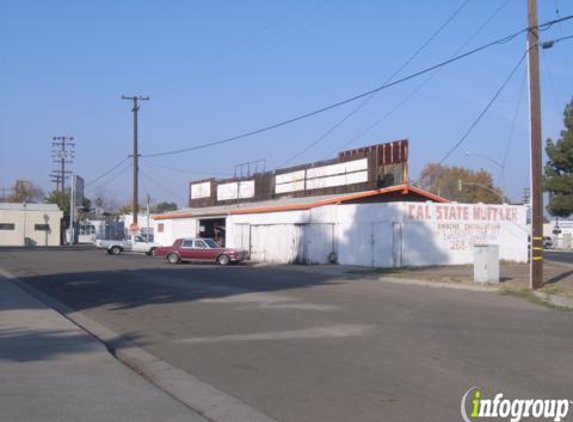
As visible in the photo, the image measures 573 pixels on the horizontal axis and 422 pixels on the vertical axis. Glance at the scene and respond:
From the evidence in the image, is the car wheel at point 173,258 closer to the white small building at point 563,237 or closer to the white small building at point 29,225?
the white small building at point 29,225

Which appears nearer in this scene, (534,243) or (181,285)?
(534,243)

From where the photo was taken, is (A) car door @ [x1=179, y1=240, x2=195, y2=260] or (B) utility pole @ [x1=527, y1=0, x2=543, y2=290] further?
(A) car door @ [x1=179, y1=240, x2=195, y2=260]

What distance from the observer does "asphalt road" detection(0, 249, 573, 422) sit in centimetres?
841

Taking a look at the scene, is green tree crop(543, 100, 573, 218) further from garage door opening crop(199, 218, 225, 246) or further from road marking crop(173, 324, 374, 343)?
road marking crop(173, 324, 374, 343)

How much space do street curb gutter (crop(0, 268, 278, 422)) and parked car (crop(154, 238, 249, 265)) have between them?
25677 mm

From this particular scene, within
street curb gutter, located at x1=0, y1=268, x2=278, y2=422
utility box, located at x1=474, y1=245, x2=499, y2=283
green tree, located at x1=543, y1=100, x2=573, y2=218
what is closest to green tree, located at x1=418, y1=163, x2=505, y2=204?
green tree, located at x1=543, y1=100, x2=573, y2=218

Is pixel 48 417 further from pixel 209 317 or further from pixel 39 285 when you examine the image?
pixel 39 285

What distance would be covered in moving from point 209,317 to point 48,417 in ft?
27.8

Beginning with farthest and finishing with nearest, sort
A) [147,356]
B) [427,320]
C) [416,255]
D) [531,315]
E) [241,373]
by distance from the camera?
[416,255]
[531,315]
[427,320]
[147,356]
[241,373]

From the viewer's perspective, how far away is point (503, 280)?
2577cm

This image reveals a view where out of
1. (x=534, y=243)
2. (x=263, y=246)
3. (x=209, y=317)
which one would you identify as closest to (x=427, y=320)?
(x=209, y=317)

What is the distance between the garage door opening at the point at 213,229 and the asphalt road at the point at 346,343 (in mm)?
32590

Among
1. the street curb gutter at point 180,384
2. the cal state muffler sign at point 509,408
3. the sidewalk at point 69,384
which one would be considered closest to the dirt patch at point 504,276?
the cal state muffler sign at point 509,408

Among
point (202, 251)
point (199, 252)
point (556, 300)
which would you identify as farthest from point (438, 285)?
point (199, 252)
